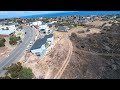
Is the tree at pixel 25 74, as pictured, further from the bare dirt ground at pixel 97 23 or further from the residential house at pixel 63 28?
the bare dirt ground at pixel 97 23

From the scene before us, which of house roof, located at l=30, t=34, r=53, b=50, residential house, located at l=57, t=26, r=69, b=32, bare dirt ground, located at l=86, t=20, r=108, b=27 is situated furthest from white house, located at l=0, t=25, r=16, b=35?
bare dirt ground, located at l=86, t=20, r=108, b=27

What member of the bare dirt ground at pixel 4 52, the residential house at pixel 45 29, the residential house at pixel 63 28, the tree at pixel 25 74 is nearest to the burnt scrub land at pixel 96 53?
the residential house at pixel 63 28

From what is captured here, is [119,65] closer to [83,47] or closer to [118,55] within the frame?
[118,55]

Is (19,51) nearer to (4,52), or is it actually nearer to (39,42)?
(4,52)

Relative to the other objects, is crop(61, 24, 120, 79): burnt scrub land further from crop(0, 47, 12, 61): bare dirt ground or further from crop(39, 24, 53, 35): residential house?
crop(0, 47, 12, 61): bare dirt ground

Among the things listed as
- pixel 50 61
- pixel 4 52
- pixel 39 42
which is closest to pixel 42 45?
pixel 39 42

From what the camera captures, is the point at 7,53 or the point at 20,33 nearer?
the point at 7,53
